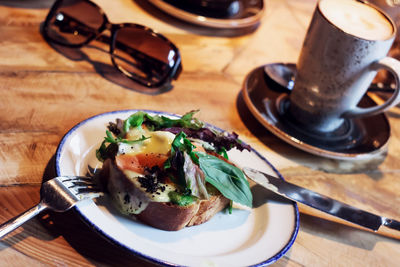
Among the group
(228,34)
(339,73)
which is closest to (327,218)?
(339,73)

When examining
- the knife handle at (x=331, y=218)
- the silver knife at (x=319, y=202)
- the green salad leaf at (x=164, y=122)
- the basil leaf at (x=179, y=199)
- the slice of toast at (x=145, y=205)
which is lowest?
the knife handle at (x=331, y=218)

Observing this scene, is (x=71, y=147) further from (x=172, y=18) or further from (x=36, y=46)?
(x=172, y=18)

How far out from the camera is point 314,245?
971 mm

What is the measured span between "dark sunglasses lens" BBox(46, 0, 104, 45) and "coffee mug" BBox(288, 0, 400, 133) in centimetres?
68

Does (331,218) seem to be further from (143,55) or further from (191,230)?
(143,55)

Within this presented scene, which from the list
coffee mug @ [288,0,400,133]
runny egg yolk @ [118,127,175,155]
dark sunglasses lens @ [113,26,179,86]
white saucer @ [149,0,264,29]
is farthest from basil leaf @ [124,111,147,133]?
white saucer @ [149,0,264,29]

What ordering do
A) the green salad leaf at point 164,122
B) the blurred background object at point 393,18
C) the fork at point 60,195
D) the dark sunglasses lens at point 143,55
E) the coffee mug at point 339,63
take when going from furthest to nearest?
the blurred background object at point 393,18 < the dark sunglasses lens at point 143,55 < the coffee mug at point 339,63 < the green salad leaf at point 164,122 < the fork at point 60,195

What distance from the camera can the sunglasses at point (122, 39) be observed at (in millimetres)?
1346

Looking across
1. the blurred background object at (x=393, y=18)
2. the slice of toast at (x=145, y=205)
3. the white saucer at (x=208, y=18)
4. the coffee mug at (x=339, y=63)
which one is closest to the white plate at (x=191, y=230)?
the slice of toast at (x=145, y=205)

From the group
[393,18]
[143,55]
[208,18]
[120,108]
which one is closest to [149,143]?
[120,108]

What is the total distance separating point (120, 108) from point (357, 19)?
2.43 feet

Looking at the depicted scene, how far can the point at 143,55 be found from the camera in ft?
4.60

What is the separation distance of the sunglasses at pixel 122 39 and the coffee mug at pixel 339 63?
397 millimetres

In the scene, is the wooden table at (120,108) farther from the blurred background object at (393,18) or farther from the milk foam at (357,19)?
the milk foam at (357,19)
